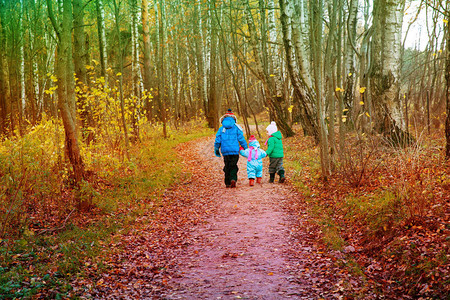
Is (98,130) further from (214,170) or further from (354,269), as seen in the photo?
(354,269)

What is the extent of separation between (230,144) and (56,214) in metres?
4.58

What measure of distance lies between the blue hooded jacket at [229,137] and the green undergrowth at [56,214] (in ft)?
6.34

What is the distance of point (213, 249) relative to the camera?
568 centimetres

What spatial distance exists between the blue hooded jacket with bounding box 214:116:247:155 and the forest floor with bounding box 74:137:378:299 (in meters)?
1.47

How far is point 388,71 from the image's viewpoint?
1069 cm

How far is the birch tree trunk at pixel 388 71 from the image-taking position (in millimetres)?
10391

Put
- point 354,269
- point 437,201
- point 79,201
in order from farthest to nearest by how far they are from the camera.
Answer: point 79,201, point 437,201, point 354,269

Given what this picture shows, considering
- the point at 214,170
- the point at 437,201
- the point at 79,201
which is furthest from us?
the point at 214,170

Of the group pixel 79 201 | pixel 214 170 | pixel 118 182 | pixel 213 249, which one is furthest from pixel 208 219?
Answer: pixel 214 170

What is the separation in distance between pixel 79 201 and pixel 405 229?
576 centimetres

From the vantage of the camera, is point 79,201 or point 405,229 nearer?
point 405,229

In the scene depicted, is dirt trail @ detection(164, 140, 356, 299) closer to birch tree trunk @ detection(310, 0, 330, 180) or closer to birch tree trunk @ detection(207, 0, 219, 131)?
birch tree trunk @ detection(310, 0, 330, 180)

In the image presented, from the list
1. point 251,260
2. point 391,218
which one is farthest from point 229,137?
point 391,218

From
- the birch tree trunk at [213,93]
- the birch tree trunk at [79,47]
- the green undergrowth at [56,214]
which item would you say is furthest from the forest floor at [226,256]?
the birch tree trunk at [213,93]
